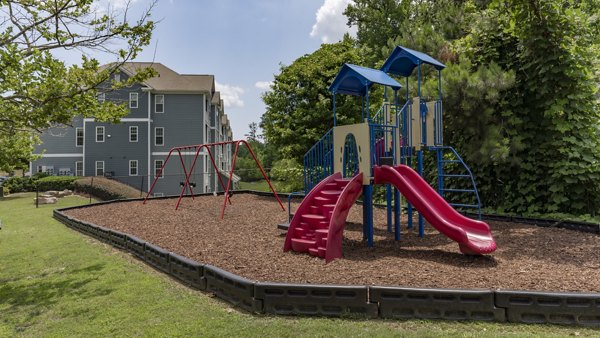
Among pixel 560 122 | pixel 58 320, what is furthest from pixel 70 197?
pixel 560 122

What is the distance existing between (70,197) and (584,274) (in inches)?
940

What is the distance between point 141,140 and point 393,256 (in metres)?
26.7

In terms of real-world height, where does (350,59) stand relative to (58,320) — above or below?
above

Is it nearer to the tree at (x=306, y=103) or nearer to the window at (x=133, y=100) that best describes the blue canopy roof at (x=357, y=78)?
the tree at (x=306, y=103)

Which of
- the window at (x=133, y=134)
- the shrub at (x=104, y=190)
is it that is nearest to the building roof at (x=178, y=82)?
the window at (x=133, y=134)

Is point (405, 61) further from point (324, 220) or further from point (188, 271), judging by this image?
point (188, 271)

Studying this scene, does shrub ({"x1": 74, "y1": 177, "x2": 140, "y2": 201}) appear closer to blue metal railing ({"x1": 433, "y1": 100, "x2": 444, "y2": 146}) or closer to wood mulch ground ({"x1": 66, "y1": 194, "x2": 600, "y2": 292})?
wood mulch ground ({"x1": 66, "y1": 194, "x2": 600, "y2": 292})

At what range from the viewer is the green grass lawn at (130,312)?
145 inches

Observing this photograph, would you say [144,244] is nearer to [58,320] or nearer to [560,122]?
[58,320]

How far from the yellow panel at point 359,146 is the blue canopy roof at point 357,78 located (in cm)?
78

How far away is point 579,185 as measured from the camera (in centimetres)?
880

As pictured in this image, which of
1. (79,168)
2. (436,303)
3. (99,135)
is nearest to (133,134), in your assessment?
(99,135)

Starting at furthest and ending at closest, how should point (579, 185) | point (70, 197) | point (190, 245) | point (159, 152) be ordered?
point (159, 152), point (70, 197), point (579, 185), point (190, 245)

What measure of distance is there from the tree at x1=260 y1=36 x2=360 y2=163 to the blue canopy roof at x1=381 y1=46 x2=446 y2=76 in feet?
24.1
